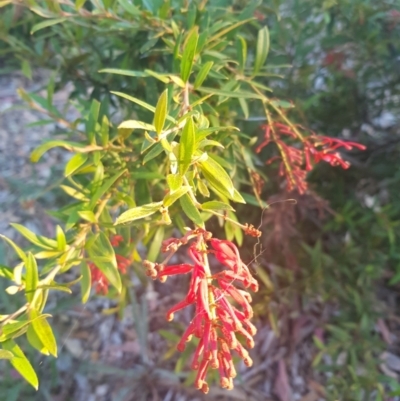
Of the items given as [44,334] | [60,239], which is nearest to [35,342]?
[44,334]

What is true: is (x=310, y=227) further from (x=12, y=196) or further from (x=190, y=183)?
(x=12, y=196)

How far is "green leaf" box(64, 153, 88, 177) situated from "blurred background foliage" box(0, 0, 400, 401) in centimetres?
33

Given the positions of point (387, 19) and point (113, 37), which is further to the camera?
point (387, 19)

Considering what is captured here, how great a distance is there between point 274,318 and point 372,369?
0.25 meters

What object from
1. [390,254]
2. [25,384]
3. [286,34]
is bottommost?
[25,384]

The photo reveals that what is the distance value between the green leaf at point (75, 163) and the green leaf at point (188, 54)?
0.18m

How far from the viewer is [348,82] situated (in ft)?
4.33

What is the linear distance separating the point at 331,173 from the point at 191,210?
89 cm

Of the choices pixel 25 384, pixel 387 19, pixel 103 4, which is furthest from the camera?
pixel 25 384

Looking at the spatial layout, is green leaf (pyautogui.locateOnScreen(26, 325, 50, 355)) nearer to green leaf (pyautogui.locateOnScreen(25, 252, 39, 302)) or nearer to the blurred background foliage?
green leaf (pyautogui.locateOnScreen(25, 252, 39, 302))

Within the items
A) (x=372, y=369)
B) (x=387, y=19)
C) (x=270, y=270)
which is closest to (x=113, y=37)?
(x=387, y=19)

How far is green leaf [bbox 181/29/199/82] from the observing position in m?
0.60

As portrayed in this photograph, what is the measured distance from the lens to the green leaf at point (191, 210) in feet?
1.60

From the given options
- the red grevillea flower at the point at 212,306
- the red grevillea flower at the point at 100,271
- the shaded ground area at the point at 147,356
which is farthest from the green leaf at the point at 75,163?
the shaded ground area at the point at 147,356
